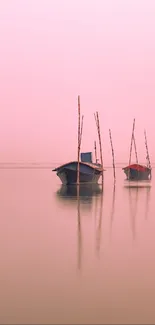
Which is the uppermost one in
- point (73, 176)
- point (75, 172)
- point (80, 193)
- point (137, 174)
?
point (75, 172)

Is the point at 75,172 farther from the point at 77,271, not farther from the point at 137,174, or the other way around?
the point at 77,271

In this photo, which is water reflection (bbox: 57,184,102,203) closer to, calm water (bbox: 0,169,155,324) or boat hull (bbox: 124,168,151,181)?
calm water (bbox: 0,169,155,324)

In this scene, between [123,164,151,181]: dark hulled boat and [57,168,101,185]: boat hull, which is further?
[123,164,151,181]: dark hulled boat

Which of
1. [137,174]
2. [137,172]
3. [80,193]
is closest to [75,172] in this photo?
[80,193]

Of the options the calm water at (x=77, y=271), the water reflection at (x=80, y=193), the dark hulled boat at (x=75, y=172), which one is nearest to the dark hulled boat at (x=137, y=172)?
the water reflection at (x=80, y=193)

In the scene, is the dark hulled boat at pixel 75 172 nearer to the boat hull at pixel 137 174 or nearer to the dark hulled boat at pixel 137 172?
the dark hulled boat at pixel 137 172

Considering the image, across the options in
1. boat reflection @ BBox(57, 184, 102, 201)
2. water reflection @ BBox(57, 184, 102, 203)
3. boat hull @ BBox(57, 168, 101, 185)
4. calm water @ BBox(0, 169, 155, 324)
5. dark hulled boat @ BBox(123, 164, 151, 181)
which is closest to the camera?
calm water @ BBox(0, 169, 155, 324)

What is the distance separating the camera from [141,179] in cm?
5694

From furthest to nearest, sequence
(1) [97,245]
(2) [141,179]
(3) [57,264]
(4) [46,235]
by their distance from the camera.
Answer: (2) [141,179], (4) [46,235], (1) [97,245], (3) [57,264]

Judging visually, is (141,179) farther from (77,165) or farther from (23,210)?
(23,210)

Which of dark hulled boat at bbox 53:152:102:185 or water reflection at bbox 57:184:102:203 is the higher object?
dark hulled boat at bbox 53:152:102:185

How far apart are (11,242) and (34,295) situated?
17.7 ft

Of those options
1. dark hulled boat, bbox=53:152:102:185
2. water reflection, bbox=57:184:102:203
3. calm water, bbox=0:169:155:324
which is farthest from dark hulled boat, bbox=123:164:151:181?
calm water, bbox=0:169:155:324

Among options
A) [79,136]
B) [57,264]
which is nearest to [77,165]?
[79,136]
